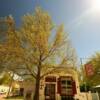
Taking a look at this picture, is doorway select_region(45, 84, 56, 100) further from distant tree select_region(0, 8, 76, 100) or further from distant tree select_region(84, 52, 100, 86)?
distant tree select_region(84, 52, 100, 86)

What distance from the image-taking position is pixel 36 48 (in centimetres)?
2141

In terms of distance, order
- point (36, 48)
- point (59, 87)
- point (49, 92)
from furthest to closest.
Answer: point (59, 87)
point (49, 92)
point (36, 48)

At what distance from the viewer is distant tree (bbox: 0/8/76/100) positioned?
20688mm

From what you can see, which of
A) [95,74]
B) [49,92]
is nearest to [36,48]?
[49,92]

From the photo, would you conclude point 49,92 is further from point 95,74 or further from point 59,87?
point 95,74

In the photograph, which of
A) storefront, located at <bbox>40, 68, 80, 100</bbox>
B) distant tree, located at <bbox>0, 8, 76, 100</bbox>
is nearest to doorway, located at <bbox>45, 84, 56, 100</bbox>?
storefront, located at <bbox>40, 68, 80, 100</bbox>

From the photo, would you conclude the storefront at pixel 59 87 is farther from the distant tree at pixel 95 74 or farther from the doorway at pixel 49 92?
the distant tree at pixel 95 74

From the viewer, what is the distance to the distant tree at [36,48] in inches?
814

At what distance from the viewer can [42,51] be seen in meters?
21.4

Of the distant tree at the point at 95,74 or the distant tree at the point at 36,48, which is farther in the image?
the distant tree at the point at 95,74

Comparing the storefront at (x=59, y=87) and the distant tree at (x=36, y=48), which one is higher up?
the distant tree at (x=36, y=48)

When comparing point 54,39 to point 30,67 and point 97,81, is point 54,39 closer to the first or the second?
point 30,67

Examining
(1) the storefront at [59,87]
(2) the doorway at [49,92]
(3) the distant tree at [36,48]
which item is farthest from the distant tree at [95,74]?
(3) the distant tree at [36,48]

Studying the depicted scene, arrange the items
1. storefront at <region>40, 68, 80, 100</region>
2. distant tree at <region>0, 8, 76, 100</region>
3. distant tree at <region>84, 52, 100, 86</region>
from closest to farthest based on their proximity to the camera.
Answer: distant tree at <region>0, 8, 76, 100</region> → storefront at <region>40, 68, 80, 100</region> → distant tree at <region>84, 52, 100, 86</region>
